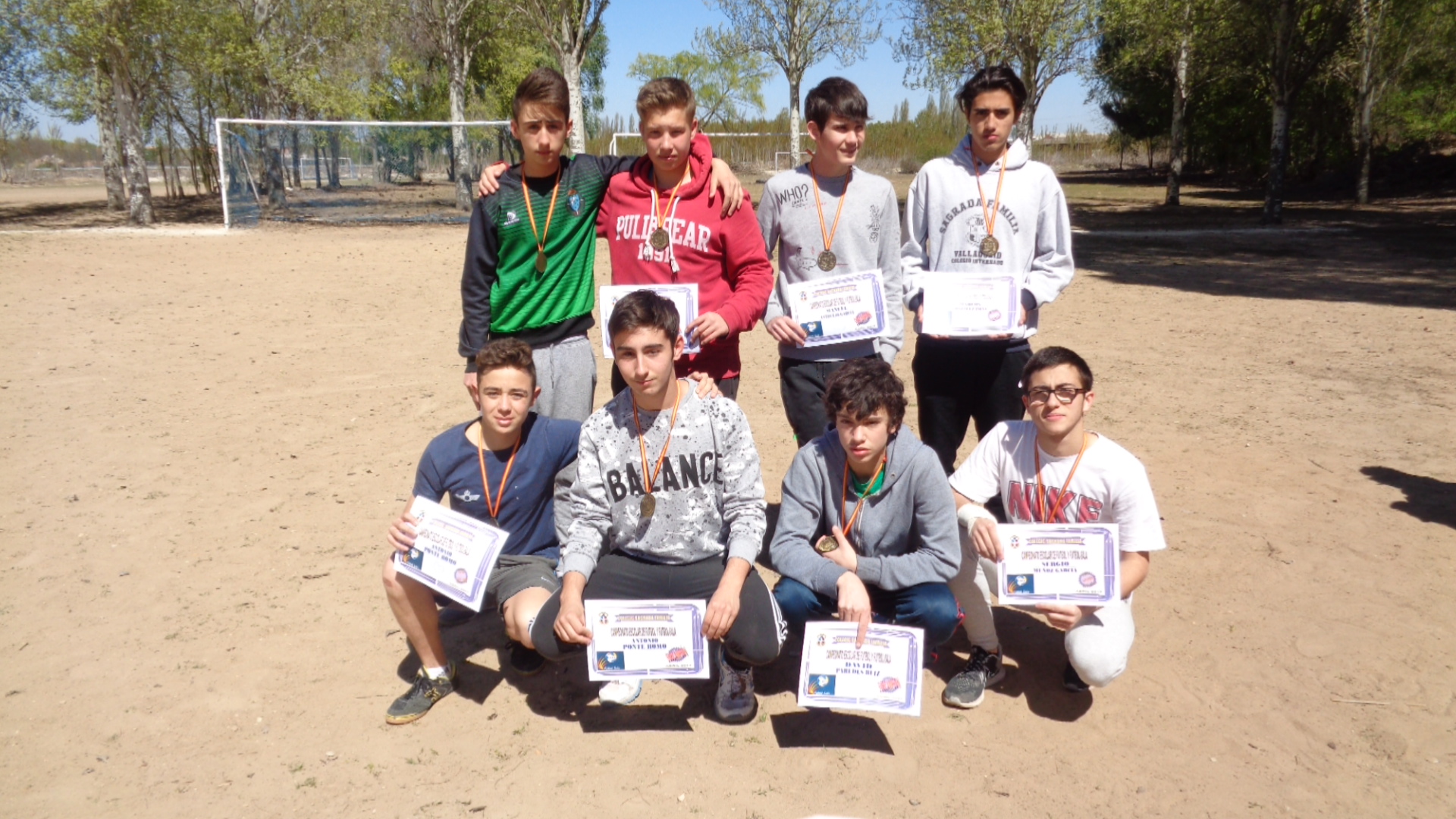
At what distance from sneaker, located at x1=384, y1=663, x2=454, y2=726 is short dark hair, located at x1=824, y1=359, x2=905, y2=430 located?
5.75ft

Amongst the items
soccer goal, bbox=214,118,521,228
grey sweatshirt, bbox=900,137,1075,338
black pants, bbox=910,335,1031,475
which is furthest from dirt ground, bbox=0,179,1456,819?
soccer goal, bbox=214,118,521,228

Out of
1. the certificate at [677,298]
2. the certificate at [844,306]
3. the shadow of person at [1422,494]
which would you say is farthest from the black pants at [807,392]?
the shadow of person at [1422,494]

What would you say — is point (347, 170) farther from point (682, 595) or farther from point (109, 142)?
point (682, 595)

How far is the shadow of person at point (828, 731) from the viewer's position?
3.31m

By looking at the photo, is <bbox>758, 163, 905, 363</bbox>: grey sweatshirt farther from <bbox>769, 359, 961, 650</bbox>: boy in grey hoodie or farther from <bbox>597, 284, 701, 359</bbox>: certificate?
<bbox>769, 359, 961, 650</bbox>: boy in grey hoodie

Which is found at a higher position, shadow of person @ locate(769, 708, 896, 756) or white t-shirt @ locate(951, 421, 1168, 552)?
white t-shirt @ locate(951, 421, 1168, 552)

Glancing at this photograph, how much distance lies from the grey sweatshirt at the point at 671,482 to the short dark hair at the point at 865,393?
1.12 ft

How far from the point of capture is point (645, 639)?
10.5 feet

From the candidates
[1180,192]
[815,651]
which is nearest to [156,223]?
[815,651]

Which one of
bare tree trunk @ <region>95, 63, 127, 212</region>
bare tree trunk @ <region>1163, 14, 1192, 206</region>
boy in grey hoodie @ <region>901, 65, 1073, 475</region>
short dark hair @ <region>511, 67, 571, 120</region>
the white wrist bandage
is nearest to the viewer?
the white wrist bandage

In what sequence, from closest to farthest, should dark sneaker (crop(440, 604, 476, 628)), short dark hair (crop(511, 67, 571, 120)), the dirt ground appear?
the dirt ground < short dark hair (crop(511, 67, 571, 120)) < dark sneaker (crop(440, 604, 476, 628))

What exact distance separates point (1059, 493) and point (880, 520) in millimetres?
663

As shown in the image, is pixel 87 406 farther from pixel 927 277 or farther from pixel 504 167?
pixel 927 277

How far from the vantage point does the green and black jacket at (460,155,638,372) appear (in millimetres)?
3803
